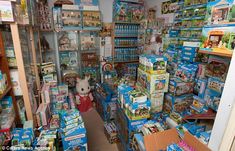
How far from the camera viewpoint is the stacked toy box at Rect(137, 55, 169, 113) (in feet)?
5.98

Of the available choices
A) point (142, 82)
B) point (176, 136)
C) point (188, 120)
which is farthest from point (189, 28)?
point (176, 136)

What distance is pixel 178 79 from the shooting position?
2027mm

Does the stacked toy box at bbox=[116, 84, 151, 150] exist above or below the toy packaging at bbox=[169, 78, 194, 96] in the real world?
below

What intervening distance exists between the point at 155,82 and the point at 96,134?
1504 millimetres

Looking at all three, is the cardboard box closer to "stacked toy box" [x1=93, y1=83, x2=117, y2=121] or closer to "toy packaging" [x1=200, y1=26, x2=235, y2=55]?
"toy packaging" [x1=200, y1=26, x2=235, y2=55]

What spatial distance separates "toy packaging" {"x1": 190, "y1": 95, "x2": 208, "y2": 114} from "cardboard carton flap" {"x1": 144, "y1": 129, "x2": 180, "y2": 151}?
18.6 inches

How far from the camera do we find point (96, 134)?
2633mm

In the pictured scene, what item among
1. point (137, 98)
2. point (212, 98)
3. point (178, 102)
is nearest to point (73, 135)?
point (137, 98)

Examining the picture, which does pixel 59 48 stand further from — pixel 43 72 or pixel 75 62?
pixel 43 72

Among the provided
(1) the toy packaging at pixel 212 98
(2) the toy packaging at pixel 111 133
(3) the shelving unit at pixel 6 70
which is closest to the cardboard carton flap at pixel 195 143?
(1) the toy packaging at pixel 212 98

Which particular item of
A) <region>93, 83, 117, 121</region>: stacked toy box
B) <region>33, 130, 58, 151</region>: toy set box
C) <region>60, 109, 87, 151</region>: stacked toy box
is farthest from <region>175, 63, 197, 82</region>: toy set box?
<region>33, 130, 58, 151</region>: toy set box

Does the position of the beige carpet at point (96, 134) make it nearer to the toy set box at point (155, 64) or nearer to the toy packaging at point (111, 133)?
the toy packaging at point (111, 133)

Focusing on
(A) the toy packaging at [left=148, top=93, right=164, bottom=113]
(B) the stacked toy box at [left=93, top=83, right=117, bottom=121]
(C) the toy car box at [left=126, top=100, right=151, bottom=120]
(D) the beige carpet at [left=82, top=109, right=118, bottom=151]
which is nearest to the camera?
(C) the toy car box at [left=126, top=100, right=151, bottom=120]

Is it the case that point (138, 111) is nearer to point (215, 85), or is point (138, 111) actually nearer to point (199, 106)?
point (199, 106)
